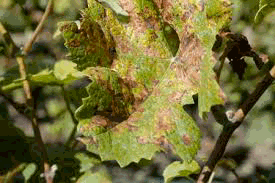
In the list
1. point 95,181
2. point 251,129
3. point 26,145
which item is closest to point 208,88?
point 95,181

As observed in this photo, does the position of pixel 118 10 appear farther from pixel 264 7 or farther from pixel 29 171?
pixel 29 171

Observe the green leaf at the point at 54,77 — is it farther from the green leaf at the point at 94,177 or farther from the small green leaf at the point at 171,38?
the small green leaf at the point at 171,38

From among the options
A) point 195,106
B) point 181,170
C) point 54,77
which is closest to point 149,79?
point 181,170

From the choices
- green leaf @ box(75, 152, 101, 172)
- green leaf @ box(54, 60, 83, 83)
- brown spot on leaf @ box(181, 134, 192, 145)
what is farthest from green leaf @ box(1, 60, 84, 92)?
brown spot on leaf @ box(181, 134, 192, 145)

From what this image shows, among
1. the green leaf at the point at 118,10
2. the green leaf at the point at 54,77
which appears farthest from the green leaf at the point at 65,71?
the green leaf at the point at 118,10

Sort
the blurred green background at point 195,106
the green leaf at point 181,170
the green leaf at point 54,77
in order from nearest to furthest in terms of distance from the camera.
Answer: the green leaf at point 181,170, the green leaf at point 54,77, the blurred green background at point 195,106
